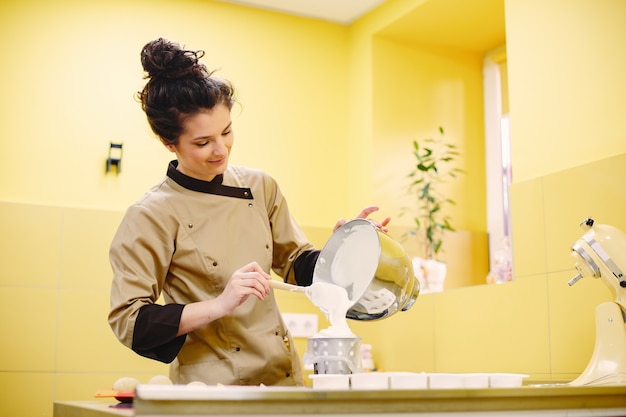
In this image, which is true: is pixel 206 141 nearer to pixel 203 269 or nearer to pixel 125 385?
pixel 203 269

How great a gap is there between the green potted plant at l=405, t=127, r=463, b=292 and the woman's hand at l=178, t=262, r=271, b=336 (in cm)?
165

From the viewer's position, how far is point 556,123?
2.42 m

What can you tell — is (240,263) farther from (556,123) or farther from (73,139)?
(73,139)

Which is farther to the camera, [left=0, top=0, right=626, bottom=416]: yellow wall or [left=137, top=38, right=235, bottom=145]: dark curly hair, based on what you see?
[left=0, top=0, right=626, bottom=416]: yellow wall

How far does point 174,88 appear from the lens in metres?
1.70

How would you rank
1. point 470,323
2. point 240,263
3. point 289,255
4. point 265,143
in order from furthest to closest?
point 265,143 < point 470,323 < point 289,255 < point 240,263

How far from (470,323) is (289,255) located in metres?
1.03

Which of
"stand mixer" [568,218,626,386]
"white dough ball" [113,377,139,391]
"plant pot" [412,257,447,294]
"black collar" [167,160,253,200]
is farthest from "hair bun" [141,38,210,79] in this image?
"plant pot" [412,257,447,294]

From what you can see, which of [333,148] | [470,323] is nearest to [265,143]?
[333,148]

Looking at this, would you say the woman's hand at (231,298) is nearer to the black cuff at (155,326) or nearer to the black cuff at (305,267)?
the black cuff at (155,326)

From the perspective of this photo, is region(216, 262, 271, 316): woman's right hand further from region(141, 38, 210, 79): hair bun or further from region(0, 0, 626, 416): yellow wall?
region(0, 0, 626, 416): yellow wall

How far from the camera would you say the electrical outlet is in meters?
3.22

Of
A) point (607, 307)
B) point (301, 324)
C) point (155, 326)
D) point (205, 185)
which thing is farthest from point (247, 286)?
point (301, 324)

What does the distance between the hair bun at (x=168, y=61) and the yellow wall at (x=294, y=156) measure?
1187 mm
